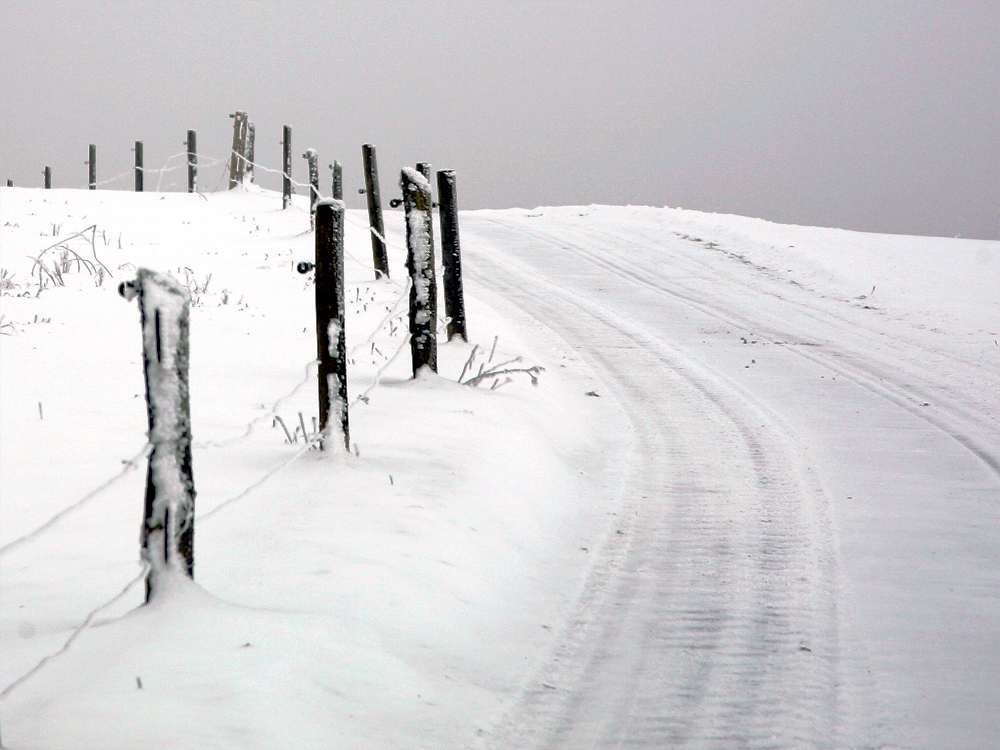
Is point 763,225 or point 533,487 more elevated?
point 763,225

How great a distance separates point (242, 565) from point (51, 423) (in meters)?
2.69

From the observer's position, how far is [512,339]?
Answer: 10750 mm

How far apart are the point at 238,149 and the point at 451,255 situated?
1717 cm

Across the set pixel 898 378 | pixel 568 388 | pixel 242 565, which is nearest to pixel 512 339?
pixel 568 388

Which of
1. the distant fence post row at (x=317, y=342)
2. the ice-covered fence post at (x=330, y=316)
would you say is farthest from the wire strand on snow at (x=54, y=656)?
the ice-covered fence post at (x=330, y=316)

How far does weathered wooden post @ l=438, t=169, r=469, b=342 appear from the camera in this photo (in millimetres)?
9617

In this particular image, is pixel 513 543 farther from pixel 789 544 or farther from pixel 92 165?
pixel 92 165

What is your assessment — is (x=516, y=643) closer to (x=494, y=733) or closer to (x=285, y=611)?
(x=494, y=733)

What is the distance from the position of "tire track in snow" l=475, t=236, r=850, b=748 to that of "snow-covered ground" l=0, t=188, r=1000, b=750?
18 millimetres

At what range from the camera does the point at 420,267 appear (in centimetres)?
765

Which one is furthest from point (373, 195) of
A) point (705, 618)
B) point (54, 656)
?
point (54, 656)

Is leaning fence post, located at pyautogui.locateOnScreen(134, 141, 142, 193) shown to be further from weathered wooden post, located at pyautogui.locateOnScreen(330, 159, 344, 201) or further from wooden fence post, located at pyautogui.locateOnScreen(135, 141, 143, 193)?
weathered wooden post, located at pyautogui.locateOnScreen(330, 159, 344, 201)

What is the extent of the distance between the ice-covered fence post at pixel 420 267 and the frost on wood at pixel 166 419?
435cm

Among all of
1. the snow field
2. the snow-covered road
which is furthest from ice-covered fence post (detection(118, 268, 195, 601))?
the snow-covered road
